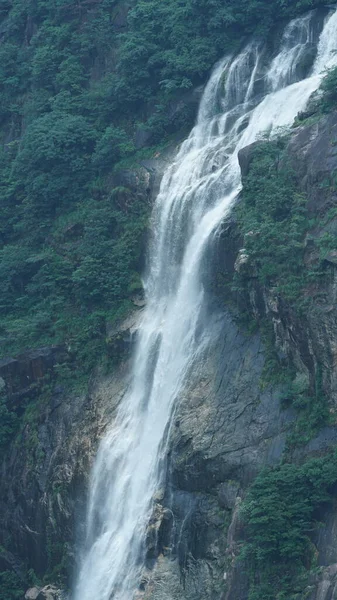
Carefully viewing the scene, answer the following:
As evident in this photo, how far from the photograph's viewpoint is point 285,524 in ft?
91.6

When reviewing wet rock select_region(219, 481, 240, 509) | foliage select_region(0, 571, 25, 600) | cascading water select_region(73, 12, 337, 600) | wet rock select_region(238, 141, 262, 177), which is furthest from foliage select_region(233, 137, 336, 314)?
foliage select_region(0, 571, 25, 600)

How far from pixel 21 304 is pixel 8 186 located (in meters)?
5.53

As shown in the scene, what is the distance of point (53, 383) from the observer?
1475 inches

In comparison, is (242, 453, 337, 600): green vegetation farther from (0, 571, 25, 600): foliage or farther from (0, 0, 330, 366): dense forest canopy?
(0, 0, 330, 366): dense forest canopy

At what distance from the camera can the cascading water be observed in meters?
32.7

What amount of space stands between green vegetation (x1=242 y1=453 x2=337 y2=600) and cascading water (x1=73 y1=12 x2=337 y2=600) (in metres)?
4.25

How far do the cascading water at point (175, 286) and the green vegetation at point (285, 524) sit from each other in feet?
13.9

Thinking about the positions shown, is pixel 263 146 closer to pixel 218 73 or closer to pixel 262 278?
pixel 262 278

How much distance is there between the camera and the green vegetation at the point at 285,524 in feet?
90.8

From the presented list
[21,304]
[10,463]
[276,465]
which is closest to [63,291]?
[21,304]

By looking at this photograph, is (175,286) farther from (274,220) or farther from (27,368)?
(27,368)

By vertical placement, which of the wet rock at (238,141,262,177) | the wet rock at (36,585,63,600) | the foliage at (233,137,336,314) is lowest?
the wet rock at (36,585,63,600)

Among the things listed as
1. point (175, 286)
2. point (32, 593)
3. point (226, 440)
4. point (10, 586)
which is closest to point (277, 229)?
point (175, 286)

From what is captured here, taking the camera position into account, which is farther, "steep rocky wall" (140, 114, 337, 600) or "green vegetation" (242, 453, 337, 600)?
"steep rocky wall" (140, 114, 337, 600)
